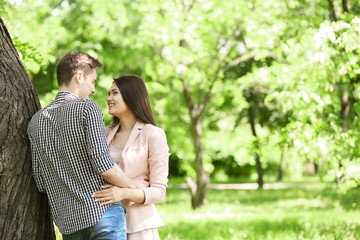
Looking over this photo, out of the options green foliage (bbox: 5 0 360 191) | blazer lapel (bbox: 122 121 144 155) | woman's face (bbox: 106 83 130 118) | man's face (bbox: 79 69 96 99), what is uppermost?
green foliage (bbox: 5 0 360 191)

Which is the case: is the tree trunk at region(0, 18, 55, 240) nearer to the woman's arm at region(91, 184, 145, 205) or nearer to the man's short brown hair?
the man's short brown hair

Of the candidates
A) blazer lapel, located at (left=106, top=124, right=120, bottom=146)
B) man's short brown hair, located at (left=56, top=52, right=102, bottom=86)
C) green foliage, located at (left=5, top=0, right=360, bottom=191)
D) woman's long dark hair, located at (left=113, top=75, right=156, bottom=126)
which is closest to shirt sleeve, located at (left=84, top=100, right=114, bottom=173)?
man's short brown hair, located at (left=56, top=52, right=102, bottom=86)

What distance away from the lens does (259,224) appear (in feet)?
32.7

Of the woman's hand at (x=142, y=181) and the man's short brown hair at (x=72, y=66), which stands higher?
the man's short brown hair at (x=72, y=66)

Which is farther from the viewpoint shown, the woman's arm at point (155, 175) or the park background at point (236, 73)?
the park background at point (236, 73)

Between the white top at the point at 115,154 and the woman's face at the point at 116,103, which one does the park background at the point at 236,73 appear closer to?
the woman's face at the point at 116,103

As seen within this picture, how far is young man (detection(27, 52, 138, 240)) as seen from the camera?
8.93 feet

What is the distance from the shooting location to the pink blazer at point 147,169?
317 centimetres

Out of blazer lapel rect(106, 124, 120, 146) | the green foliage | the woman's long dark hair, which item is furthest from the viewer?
the green foliage

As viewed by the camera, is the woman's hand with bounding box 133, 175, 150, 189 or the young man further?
the woman's hand with bounding box 133, 175, 150, 189

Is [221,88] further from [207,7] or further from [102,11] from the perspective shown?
[102,11]

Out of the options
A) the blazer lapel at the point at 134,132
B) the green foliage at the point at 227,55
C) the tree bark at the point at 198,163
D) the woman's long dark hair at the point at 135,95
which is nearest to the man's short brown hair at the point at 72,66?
the woman's long dark hair at the point at 135,95

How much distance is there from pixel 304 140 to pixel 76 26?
13.8m

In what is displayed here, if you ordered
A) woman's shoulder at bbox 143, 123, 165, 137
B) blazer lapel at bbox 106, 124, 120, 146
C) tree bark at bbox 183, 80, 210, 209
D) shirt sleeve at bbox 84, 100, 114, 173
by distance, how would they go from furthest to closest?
tree bark at bbox 183, 80, 210, 209
blazer lapel at bbox 106, 124, 120, 146
woman's shoulder at bbox 143, 123, 165, 137
shirt sleeve at bbox 84, 100, 114, 173
